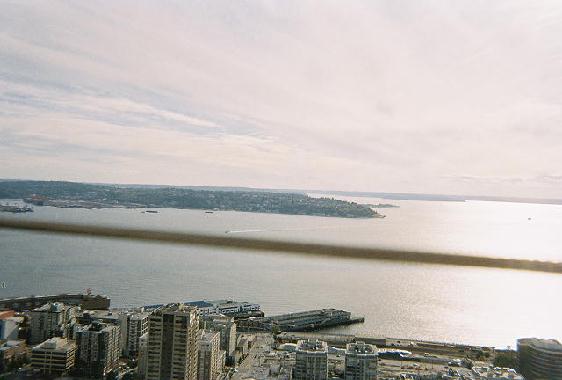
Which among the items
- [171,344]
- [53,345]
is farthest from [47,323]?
[171,344]

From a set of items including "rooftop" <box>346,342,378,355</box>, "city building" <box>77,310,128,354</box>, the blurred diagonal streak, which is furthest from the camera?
"city building" <box>77,310,128,354</box>

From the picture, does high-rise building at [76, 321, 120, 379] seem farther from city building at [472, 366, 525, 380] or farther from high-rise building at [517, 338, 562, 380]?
high-rise building at [517, 338, 562, 380]

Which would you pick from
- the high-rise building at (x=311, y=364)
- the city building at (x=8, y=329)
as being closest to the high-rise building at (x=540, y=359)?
the high-rise building at (x=311, y=364)

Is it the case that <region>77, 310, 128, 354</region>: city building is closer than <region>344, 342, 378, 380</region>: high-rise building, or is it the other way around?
<region>344, 342, 378, 380</region>: high-rise building

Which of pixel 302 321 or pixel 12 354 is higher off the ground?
pixel 12 354

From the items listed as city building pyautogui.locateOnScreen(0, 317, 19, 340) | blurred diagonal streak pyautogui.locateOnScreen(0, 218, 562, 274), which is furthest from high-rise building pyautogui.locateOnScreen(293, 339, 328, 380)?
blurred diagonal streak pyautogui.locateOnScreen(0, 218, 562, 274)


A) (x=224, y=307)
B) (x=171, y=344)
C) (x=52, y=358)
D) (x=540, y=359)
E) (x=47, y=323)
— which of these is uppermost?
(x=171, y=344)

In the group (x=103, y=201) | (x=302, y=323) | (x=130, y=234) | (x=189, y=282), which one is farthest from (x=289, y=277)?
(x=130, y=234)

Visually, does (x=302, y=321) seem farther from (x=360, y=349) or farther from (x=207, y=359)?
(x=207, y=359)
